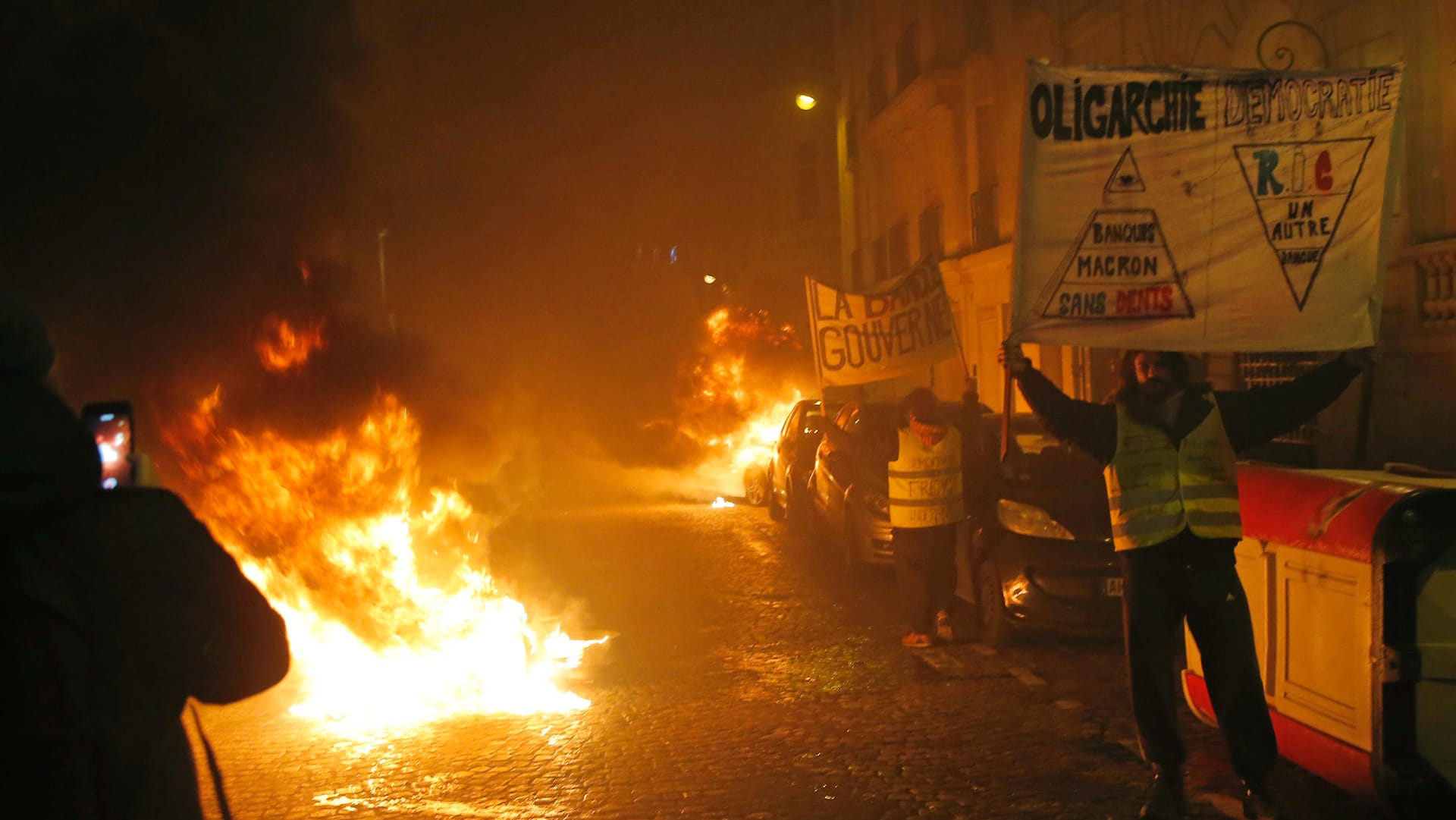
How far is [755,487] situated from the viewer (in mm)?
19828

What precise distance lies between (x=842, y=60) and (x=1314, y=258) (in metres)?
30.2

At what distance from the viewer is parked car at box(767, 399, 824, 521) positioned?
15.3 m

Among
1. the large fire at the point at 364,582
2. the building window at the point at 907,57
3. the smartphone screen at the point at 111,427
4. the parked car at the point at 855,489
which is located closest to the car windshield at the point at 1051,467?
the parked car at the point at 855,489

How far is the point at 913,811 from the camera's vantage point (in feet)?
17.6

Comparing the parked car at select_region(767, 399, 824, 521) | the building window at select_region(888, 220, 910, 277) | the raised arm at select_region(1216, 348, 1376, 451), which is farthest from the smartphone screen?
the building window at select_region(888, 220, 910, 277)

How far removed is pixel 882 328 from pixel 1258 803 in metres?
8.07

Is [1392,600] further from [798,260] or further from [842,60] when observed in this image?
[798,260]

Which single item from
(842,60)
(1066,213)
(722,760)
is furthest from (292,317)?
(842,60)

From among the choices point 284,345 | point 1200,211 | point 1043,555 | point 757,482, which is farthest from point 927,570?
point 757,482

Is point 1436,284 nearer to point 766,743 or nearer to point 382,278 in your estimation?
point 766,743

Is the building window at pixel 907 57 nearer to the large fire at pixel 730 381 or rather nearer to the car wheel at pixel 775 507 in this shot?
the large fire at pixel 730 381

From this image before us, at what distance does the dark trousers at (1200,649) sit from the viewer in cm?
489

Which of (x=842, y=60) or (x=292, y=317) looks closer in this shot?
(x=292, y=317)

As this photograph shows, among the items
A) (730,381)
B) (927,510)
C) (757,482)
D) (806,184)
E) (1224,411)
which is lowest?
(757,482)
